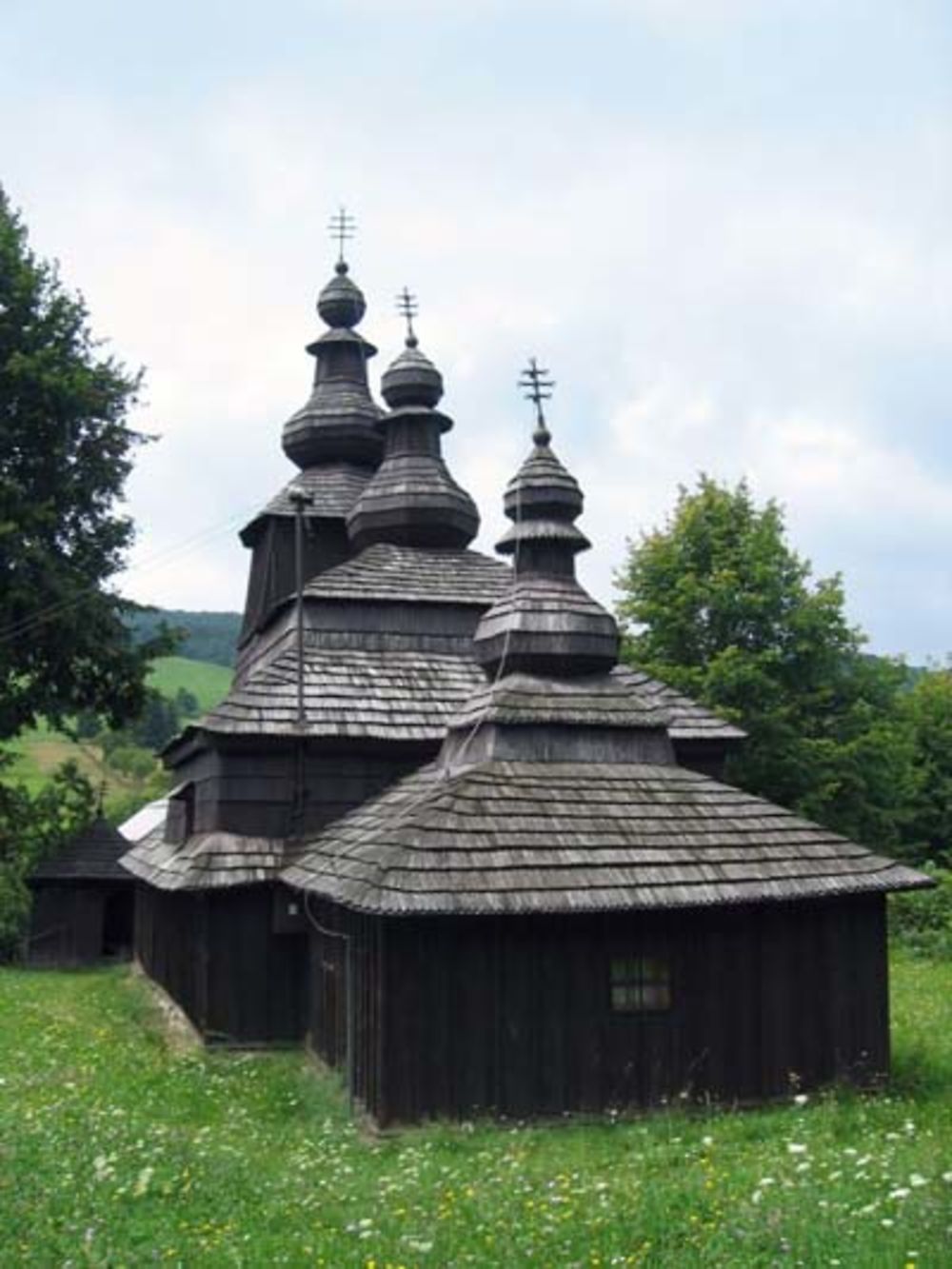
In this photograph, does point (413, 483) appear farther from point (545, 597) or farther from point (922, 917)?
point (922, 917)

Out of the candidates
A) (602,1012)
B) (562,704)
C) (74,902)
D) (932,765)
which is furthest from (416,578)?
(932,765)

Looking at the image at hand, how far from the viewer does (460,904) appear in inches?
452

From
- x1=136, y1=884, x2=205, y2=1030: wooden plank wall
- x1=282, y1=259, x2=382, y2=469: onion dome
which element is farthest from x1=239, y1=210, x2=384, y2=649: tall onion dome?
x1=136, y1=884, x2=205, y2=1030: wooden plank wall

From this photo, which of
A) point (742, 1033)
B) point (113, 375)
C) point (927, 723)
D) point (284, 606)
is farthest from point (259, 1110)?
point (927, 723)

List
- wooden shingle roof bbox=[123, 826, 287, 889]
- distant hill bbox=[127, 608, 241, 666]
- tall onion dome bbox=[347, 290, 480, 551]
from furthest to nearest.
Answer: distant hill bbox=[127, 608, 241, 666] → tall onion dome bbox=[347, 290, 480, 551] → wooden shingle roof bbox=[123, 826, 287, 889]

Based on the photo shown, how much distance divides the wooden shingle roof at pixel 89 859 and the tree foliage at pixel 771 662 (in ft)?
46.5

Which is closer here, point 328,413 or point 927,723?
point 328,413

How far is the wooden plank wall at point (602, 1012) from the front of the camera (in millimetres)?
11953

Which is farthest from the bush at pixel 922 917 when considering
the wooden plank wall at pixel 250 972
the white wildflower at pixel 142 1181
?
the white wildflower at pixel 142 1181

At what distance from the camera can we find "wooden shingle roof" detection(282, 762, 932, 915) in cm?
1180

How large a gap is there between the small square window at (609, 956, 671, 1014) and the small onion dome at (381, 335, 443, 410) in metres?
13.3

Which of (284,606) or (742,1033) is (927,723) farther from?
(742,1033)

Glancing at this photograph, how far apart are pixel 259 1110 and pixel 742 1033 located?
16.1ft

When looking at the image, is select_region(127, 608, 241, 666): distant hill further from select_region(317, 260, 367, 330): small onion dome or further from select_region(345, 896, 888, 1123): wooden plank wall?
select_region(345, 896, 888, 1123): wooden plank wall
